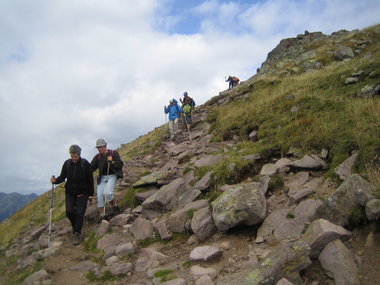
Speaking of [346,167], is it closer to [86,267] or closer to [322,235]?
[322,235]

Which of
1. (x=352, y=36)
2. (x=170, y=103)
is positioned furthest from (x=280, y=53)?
(x=170, y=103)

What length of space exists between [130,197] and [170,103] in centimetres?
952

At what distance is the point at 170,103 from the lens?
62.3 feet

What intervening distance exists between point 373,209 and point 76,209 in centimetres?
779

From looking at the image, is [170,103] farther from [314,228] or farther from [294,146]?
[314,228]

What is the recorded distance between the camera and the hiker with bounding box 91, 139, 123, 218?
9.71m

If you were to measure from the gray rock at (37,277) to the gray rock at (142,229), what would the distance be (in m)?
2.36

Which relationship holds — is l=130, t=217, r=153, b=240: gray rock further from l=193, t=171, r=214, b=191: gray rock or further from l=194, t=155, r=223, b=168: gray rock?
l=194, t=155, r=223, b=168: gray rock

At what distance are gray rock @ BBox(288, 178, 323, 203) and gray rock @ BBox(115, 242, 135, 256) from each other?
414 centimetres

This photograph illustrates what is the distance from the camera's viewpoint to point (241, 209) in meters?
6.39

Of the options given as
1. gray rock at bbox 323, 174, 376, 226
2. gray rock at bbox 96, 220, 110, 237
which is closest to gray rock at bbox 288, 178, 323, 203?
gray rock at bbox 323, 174, 376, 226

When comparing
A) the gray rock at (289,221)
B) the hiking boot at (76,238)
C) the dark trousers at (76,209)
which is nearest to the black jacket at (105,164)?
the dark trousers at (76,209)

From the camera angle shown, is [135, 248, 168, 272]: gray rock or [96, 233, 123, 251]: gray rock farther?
[96, 233, 123, 251]: gray rock

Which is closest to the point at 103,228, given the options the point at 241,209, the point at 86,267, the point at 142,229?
the point at 142,229
